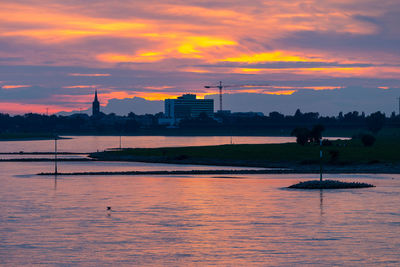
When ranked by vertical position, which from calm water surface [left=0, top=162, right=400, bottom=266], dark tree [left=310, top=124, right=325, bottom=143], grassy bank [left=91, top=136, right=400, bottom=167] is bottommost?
calm water surface [left=0, top=162, right=400, bottom=266]

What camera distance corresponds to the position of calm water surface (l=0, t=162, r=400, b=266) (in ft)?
141

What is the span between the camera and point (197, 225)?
56.0 m

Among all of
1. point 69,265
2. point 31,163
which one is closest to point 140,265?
point 69,265

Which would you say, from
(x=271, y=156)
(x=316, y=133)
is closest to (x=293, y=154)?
(x=271, y=156)

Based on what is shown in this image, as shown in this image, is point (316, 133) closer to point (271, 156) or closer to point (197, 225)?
point (271, 156)

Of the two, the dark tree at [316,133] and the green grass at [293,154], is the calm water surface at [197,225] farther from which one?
the dark tree at [316,133]

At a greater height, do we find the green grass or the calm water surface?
the green grass

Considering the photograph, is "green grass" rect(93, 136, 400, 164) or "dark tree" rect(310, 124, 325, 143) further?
"dark tree" rect(310, 124, 325, 143)

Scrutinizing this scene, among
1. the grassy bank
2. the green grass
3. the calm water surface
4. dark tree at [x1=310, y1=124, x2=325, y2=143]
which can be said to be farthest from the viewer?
dark tree at [x1=310, y1=124, x2=325, y2=143]

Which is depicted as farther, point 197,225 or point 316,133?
point 316,133

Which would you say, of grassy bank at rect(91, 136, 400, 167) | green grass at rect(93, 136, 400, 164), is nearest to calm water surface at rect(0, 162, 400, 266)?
grassy bank at rect(91, 136, 400, 167)

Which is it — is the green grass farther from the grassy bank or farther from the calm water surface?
the calm water surface

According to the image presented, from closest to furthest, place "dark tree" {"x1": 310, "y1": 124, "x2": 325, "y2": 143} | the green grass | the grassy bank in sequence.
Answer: the grassy bank < the green grass < "dark tree" {"x1": 310, "y1": 124, "x2": 325, "y2": 143}

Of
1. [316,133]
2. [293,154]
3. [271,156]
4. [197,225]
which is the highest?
[316,133]
